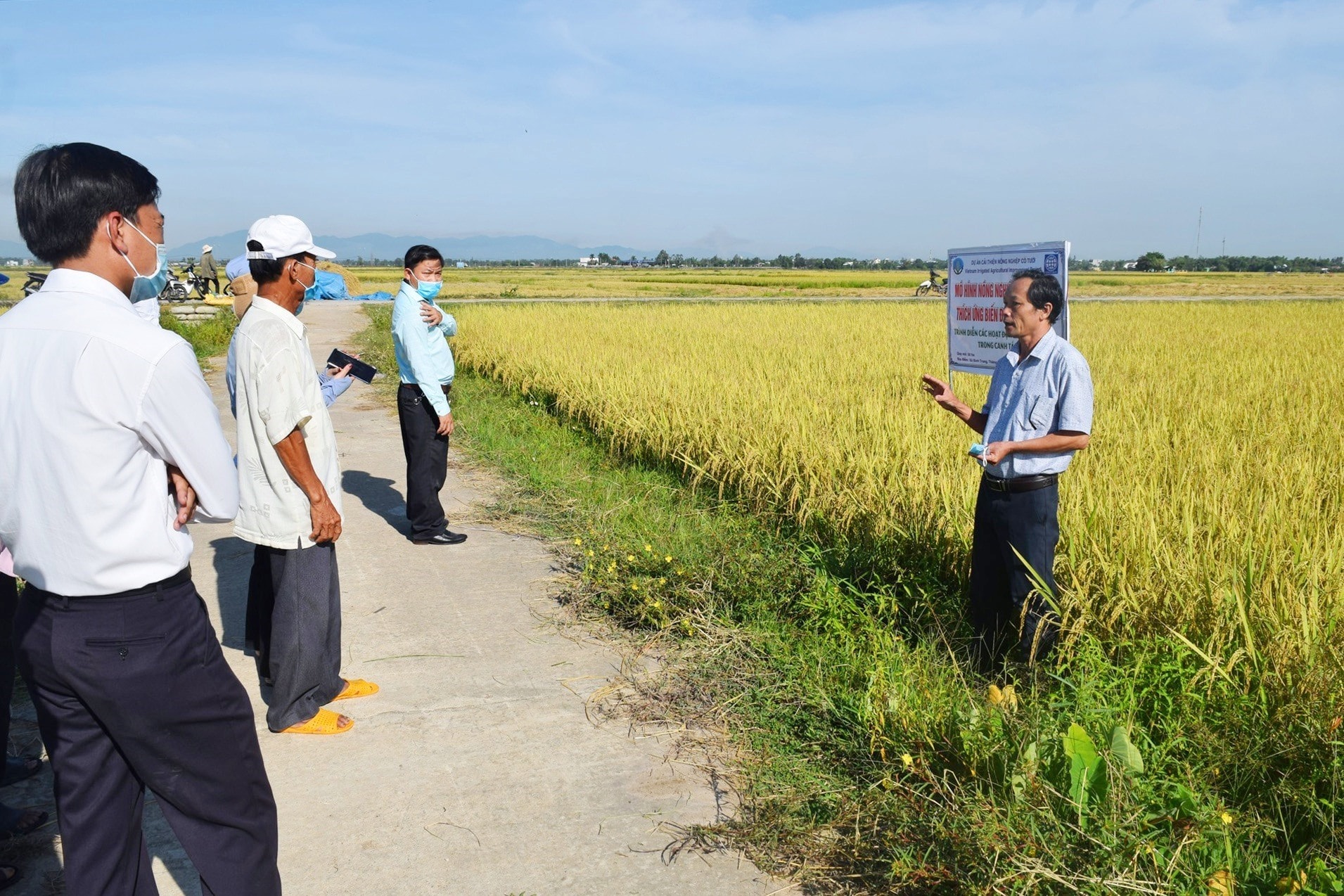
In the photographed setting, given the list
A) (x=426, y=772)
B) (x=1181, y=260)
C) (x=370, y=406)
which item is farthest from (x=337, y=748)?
(x=1181, y=260)

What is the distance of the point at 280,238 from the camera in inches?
131

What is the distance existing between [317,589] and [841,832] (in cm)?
206

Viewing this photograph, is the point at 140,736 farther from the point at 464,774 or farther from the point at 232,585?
the point at 232,585

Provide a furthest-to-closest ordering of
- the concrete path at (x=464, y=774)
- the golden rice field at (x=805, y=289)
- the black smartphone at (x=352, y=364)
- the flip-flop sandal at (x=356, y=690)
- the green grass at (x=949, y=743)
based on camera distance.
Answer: the golden rice field at (x=805, y=289) < the black smartphone at (x=352, y=364) < the flip-flop sandal at (x=356, y=690) < the concrete path at (x=464, y=774) < the green grass at (x=949, y=743)

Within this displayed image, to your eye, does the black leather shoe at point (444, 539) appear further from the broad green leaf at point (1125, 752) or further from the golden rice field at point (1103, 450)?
the broad green leaf at point (1125, 752)

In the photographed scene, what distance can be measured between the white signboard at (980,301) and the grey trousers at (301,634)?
3528mm

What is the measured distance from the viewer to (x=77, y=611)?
→ 1926 mm

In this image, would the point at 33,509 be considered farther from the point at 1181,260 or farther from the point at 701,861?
the point at 1181,260

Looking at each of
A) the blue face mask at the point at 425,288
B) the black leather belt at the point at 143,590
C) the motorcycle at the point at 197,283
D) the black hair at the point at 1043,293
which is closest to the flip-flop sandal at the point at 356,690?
the black leather belt at the point at 143,590

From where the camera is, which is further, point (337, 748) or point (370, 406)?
point (370, 406)

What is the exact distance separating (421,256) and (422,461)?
123 cm

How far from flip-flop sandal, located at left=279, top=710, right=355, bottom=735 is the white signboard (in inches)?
144

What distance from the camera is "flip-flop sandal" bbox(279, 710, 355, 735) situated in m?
3.41

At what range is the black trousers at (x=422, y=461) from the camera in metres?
5.66
